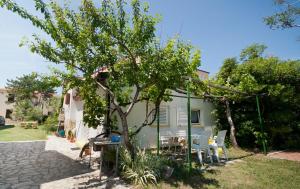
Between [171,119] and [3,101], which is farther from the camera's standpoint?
[3,101]

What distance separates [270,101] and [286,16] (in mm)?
5579

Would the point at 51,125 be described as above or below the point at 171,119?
below

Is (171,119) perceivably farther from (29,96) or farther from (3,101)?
(3,101)

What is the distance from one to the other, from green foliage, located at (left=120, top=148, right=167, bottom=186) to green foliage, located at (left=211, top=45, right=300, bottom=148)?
24.5 ft

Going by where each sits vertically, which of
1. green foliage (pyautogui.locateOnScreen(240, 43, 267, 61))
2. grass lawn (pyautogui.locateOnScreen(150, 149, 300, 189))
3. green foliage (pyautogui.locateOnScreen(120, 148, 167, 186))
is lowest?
grass lawn (pyautogui.locateOnScreen(150, 149, 300, 189))

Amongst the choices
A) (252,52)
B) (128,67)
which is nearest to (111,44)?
(128,67)

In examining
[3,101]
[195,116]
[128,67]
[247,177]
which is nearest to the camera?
[128,67]

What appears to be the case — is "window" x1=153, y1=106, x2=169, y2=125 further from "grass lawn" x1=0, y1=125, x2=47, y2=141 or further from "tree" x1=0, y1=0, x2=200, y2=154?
"grass lawn" x1=0, y1=125, x2=47, y2=141

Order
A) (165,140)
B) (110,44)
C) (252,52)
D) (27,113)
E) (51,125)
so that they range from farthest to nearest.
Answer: (27,113) → (51,125) → (252,52) → (165,140) → (110,44)

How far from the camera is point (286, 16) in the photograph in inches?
506

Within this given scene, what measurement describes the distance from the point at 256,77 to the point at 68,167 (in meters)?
11.6

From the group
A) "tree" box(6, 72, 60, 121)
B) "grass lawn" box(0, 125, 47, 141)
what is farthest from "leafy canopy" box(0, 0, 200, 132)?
"grass lawn" box(0, 125, 47, 141)

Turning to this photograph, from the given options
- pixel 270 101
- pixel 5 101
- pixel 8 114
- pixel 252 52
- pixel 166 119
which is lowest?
pixel 166 119

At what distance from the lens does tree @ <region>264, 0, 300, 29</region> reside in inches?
495
